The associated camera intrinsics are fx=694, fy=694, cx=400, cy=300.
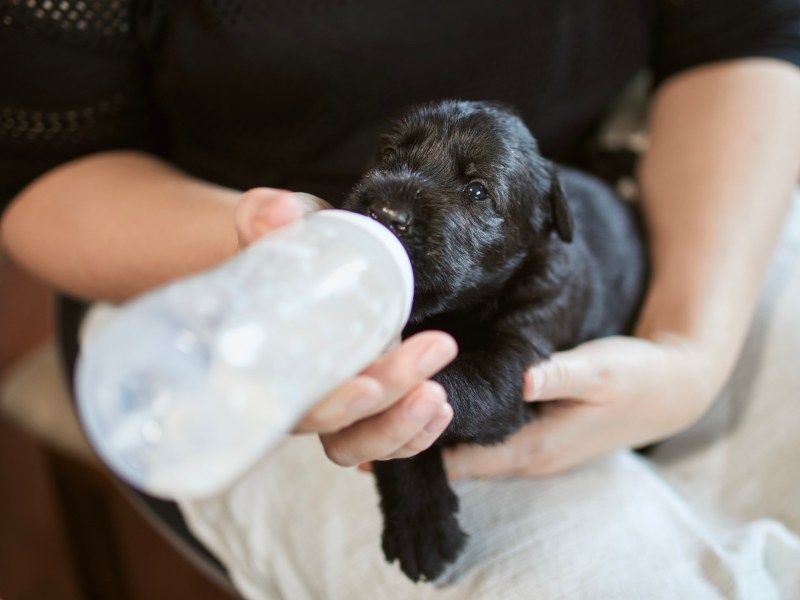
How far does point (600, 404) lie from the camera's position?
40.5 inches

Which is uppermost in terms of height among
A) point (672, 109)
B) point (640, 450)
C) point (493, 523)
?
point (672, 109)

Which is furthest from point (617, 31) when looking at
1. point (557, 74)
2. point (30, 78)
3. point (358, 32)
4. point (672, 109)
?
point (30, 78)

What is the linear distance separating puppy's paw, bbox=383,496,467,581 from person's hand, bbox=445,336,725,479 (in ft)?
0.27

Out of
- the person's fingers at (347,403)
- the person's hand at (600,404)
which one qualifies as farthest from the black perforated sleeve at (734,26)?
the person's fingers at (347,403)

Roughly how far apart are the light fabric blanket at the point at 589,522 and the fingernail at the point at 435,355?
44cm

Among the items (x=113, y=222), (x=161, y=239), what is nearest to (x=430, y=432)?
(x=161, y=239)

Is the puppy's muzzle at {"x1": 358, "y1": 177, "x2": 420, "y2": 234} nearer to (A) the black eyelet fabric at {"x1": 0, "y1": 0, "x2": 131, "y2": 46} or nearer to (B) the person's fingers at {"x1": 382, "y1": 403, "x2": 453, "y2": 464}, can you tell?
(B) the person's fingers at {"x1": 382, "y1": 403, "x2": 453, "y2": 464}

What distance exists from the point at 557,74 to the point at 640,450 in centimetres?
72

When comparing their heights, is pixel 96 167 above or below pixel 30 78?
below

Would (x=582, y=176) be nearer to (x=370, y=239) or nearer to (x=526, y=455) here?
(x=526, y=455)

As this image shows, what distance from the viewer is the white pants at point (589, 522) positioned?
95cm

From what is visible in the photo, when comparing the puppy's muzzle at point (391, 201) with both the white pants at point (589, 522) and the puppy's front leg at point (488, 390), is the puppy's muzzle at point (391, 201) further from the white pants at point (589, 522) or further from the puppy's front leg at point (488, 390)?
the white pants at point (589, 522)

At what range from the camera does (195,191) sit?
1104 mm

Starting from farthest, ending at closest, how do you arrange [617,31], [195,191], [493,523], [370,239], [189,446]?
[617,31] < [195,191] < [493,523] < [370,239] < [189,446]
